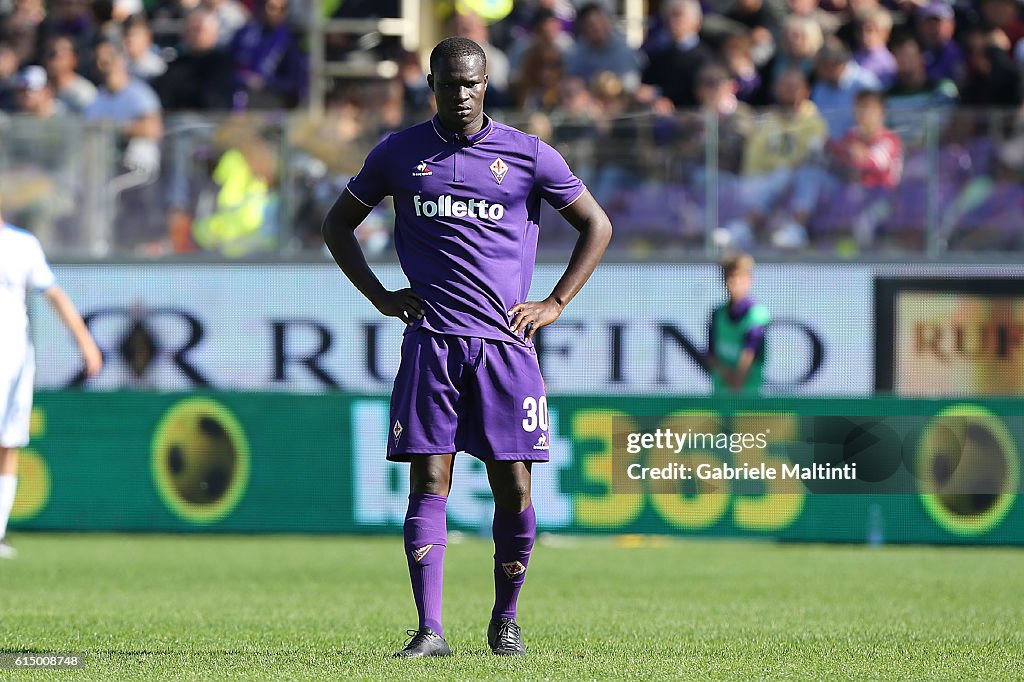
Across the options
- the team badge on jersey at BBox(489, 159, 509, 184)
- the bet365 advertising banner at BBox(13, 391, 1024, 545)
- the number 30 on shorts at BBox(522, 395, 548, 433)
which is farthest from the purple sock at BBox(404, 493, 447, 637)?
the bet365 advertising banner at BBox(13, 391, 1024, 545)

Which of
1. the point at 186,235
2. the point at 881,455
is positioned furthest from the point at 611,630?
the point at 186,235

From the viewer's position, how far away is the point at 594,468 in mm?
12438

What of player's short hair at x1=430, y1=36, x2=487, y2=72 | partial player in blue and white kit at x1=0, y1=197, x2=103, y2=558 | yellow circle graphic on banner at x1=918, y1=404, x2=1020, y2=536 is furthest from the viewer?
yellow circle graphic on banner at x1=918, y1=404, x2=1020, y2=536

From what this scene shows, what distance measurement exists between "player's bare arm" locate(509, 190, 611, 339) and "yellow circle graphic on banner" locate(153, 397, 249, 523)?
7.14 m

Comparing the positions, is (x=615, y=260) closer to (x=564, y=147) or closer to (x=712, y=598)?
(x=564, y=147)

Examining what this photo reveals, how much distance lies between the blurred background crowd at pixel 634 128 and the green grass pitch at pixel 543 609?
9.35 feet

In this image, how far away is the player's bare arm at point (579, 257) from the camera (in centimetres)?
607

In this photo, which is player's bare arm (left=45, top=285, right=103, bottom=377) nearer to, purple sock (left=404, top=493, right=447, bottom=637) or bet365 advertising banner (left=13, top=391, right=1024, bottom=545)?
bet365 advertising banner (left=13, top=391, right=1024, bottom=545)

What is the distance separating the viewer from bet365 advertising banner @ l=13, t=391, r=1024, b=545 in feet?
39.4

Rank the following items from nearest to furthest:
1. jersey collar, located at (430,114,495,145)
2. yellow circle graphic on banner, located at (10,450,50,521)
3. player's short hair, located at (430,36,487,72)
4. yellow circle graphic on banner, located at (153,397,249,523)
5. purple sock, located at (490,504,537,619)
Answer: player's short hair, located at (430,36,487,72) → jersey collar, located at (430,114,495,145) → purple sock, located at (490,504,537,619) → yellow circle graphic on banner, located at (153,397,249,523) → yellow circle graphic on banner, located at (10,450,50,521)

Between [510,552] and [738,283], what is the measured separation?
7058 millimetres

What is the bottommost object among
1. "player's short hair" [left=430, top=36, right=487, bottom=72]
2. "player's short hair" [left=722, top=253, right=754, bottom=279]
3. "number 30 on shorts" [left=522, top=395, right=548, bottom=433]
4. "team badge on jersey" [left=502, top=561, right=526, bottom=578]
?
"team badge on jersey" [left=502, top=561, right=526, bottom=578]

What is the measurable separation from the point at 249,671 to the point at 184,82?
11637 millimetres

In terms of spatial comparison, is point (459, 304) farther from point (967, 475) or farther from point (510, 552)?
point (967, 475)
